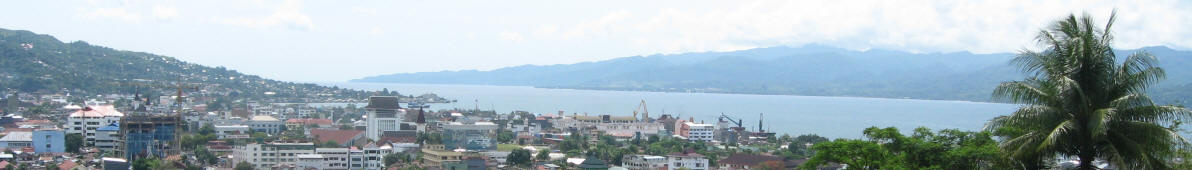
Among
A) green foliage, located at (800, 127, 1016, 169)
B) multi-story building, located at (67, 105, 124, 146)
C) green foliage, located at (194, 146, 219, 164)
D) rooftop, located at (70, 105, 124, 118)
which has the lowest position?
green foliage, located at (194, 146, 219, 164)

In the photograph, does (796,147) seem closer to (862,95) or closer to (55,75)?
(55,75)

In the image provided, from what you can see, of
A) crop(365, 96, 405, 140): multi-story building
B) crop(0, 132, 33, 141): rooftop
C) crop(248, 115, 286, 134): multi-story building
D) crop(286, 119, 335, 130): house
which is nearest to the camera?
crop(0, 132, 33, 141): rooftop

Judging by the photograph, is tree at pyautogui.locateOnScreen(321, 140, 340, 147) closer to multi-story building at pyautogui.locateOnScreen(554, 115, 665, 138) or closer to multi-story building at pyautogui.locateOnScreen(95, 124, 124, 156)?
multi-story building at pyautogui.locateOnScreen(95, 124, 124, 156)

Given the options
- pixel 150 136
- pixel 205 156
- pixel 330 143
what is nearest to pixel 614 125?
pixel 330 143

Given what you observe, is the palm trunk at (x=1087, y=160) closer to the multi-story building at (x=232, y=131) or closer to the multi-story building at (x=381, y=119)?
the multi-story building at (x=232, y=131)

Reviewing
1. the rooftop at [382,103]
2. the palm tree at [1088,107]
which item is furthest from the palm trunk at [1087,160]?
the rooftop at [382,103]

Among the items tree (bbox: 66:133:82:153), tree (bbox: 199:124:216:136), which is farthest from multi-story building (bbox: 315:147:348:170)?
tree (bbox: 199:124:216:136)
